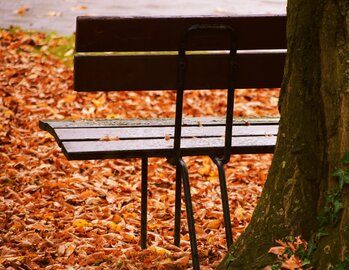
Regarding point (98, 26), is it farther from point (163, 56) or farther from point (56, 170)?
point (56, 170)

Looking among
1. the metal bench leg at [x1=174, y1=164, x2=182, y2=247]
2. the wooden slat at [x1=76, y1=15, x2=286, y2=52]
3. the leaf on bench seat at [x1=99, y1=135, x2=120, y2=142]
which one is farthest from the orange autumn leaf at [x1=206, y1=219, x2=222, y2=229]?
the wooden slat at [x1=76, y1=15, x2=286, y2=52]

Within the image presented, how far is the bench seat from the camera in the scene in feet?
11.7

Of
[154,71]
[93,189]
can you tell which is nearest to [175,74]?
[154,71]

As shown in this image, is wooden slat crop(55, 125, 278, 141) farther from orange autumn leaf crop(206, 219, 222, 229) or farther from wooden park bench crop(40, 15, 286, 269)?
orange autumn leaf crop(206, 219, 222, 229)

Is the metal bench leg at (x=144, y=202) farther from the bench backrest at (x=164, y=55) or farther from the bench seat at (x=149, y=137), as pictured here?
the bench backrest at (x=164, y=55)

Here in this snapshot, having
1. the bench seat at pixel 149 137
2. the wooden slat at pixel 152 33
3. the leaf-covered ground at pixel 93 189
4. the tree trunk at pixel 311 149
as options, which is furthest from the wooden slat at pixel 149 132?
the tree trunk at pixel 311 149

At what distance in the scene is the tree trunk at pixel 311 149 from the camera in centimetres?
298

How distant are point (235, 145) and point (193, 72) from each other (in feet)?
1.44

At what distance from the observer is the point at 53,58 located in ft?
27.5

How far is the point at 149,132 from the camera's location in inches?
153

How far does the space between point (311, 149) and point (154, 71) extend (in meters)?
1.09

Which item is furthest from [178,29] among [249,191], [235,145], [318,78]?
[249,191]

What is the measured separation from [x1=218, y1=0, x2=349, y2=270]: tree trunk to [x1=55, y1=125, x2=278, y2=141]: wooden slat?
77 cm

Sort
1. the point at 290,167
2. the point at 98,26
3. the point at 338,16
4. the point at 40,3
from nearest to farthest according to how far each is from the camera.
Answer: the point at 338,16, the point at 290,167, the point at 98,26, the point at 40,3
